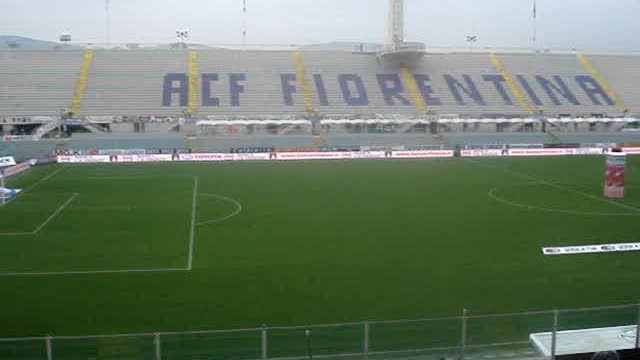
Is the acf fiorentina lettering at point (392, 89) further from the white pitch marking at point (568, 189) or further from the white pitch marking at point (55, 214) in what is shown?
the white pitch marking at point (55, 214)

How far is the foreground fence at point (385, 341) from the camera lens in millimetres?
9344

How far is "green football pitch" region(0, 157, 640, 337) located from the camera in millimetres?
15297

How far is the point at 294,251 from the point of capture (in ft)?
68.2

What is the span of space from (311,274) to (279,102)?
149 ft

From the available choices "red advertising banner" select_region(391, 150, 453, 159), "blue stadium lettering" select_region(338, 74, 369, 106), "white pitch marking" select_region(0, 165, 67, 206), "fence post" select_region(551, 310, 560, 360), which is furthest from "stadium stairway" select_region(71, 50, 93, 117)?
"fence post" select_region(551, 310, 560, 360)

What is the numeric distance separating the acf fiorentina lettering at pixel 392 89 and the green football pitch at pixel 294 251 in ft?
86.0

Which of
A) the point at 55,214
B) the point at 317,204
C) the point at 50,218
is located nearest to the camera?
the point at 50,218

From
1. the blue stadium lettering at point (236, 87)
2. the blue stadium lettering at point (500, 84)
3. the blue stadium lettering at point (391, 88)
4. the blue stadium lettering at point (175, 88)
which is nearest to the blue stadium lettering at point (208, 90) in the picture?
the blue stadium lettering at point (236, 87)

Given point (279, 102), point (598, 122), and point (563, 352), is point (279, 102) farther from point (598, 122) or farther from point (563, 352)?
point (563, 352)

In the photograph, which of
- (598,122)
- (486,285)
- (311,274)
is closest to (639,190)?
(486,285)

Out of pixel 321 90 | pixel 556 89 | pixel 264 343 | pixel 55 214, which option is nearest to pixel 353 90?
pixel 321 90

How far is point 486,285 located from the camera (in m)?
17.2

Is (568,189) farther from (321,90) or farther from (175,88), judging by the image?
(175,88)

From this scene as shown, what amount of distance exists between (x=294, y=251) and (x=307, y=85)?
45.9m
